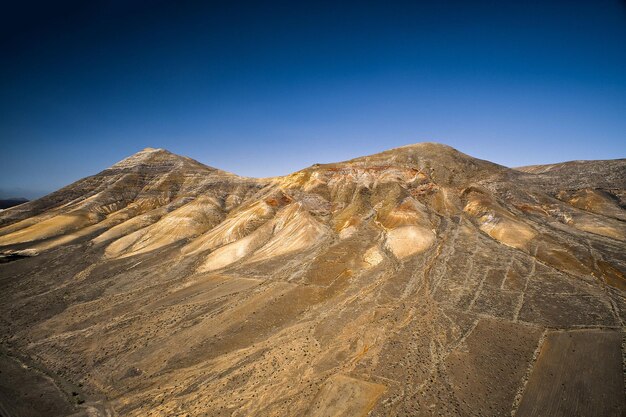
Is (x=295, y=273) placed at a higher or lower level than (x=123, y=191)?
lower

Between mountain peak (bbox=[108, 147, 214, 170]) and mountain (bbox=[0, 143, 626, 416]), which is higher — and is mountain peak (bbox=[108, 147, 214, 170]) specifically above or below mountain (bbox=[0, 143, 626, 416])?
above

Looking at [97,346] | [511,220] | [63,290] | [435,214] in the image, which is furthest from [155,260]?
[511,220]

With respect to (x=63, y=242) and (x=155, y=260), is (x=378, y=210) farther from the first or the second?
(x=63, y=242)

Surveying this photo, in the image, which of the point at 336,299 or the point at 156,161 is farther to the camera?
the point at 156,161

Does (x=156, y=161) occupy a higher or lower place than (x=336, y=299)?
higher

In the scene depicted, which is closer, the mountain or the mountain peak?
the mountain

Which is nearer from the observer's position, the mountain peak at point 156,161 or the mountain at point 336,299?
the mountain at point 336,299

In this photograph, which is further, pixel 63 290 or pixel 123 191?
pixel 123 191

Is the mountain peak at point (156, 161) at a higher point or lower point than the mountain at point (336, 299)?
higher
